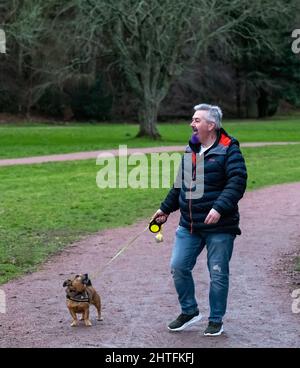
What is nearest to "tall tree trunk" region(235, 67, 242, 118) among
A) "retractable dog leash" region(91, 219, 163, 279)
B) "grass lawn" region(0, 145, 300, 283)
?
"grass lawn" region(0, 145, 300, 283)

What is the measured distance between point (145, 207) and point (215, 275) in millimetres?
8280

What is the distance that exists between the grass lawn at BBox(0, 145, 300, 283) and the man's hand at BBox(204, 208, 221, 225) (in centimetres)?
342

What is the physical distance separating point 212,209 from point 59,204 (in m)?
9.05

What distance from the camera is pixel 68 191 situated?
656 inches

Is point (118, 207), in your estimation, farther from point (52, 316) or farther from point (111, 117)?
point (111, 117)

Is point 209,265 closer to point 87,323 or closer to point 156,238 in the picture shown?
point 156,238

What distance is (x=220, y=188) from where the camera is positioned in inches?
241

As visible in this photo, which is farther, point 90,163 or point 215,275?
point 90,163

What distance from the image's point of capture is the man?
6004 millimetres

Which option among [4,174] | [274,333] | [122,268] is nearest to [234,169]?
[274,333]

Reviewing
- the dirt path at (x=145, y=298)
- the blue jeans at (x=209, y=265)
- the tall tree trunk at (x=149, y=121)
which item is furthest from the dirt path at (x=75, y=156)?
the blue jeans at (x=209, y=265)

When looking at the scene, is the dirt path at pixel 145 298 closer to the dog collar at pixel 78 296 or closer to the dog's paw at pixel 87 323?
the dog's paw at pixel 87 323

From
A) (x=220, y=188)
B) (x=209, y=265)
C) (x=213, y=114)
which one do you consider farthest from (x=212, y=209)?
(x=213, y=114)

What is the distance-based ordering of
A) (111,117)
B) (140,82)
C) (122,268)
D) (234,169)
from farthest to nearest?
1. (111,117)
2. (140,82)
3. (122,268)
4. (234,169)
